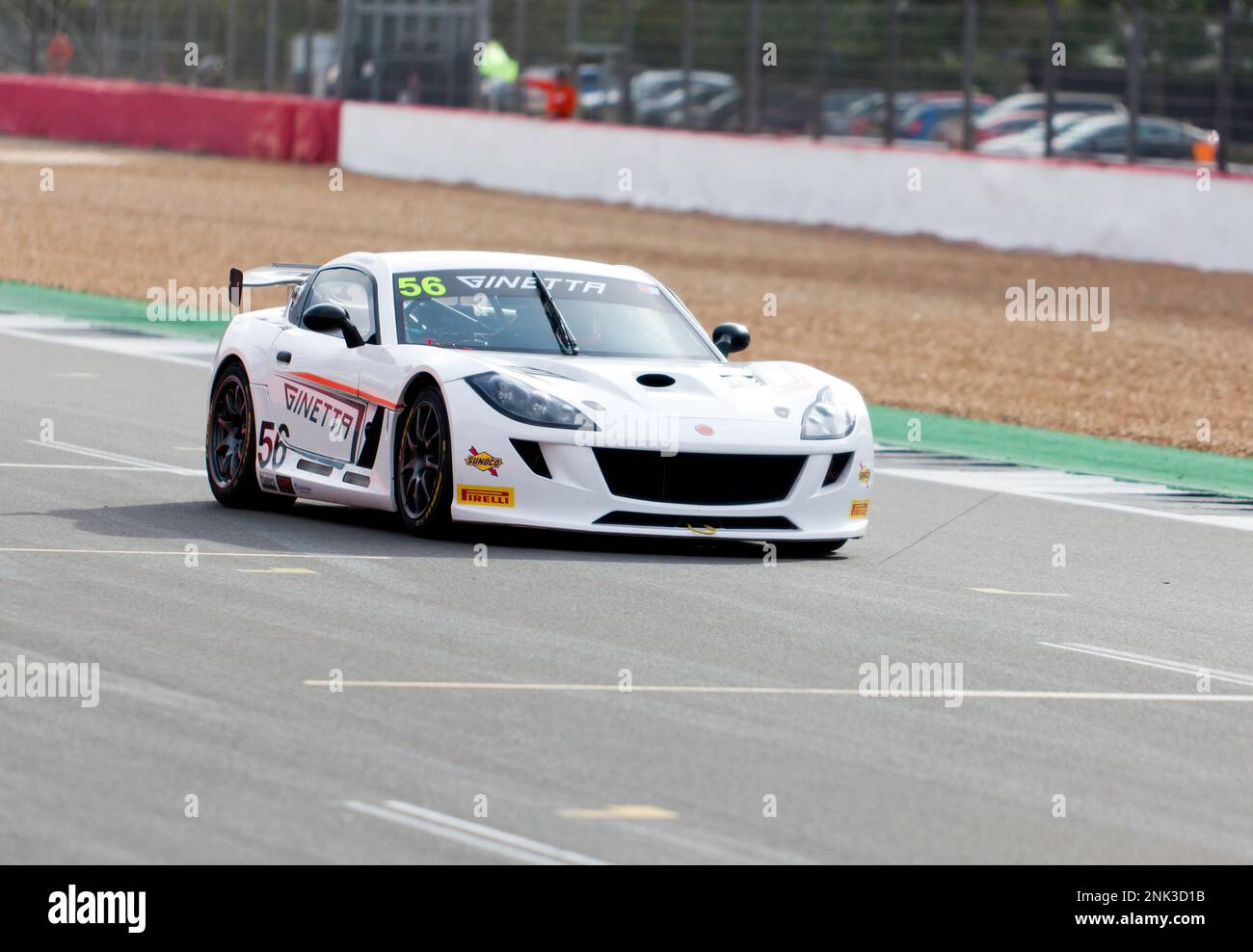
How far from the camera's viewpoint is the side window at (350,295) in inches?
460

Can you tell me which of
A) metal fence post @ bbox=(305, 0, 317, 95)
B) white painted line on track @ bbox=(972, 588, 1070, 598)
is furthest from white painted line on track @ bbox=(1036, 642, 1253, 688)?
metal fence post @ bbox=(305, 0, 317, 95)

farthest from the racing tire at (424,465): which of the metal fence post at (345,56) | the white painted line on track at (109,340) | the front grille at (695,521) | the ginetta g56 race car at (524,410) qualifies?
the metal fence post at (345,56)

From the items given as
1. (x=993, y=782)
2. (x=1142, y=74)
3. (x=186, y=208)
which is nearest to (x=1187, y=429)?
(x=993, y=782)

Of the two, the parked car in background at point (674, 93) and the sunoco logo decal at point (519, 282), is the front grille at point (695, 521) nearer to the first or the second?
the sunoco logo decal at point (519, 282)

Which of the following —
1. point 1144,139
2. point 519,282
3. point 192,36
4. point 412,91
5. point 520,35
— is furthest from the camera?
point 192,36

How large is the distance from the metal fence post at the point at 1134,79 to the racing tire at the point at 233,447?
21246 millimetres

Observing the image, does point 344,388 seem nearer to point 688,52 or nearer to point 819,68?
point 819,68

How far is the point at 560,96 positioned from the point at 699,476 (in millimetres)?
30449

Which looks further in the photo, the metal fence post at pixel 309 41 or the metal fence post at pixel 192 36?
the metal fence post at pixel 192 36

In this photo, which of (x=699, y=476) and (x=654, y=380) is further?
(x=654, y=380)

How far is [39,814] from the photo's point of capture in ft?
20.1

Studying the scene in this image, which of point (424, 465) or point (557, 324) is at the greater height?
point (557, 324)

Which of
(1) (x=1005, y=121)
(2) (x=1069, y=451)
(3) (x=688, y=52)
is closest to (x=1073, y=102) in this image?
(1) (x=1005, y=121)

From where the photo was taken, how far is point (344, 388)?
11406 millimetres
